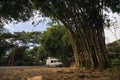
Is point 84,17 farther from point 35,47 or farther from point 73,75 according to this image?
point 35,47

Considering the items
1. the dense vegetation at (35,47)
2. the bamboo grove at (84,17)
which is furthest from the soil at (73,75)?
the dense vegetation at (35,47)

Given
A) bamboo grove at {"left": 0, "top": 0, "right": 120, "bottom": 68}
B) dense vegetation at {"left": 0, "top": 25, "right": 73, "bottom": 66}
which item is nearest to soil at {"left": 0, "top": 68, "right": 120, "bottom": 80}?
bamboo grove at {"left": 0, "top": 0, "right": 120, "bottom": 68}

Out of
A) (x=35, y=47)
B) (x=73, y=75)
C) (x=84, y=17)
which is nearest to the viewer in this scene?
(x=73, y=75)

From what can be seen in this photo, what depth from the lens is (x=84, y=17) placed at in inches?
771

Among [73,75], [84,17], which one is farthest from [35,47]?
[73,75]

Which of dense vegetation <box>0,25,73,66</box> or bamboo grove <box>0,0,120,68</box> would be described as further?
dense vegetation <box>0,25,73,66</box>

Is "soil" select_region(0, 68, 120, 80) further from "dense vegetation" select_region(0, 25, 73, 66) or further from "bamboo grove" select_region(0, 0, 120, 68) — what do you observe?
"dense vegetation" select_region(0, 25, 73, 66)

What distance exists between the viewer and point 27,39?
201 ft

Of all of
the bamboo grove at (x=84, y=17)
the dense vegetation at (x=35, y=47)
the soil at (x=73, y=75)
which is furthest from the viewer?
the dense vegetation at (x=35, y=47)

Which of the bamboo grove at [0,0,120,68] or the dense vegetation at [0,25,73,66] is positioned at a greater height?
the dense vegetation at [0,25,73,66]

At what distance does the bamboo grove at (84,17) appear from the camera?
17469mm

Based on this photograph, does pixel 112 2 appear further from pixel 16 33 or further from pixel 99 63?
pixel 16 33

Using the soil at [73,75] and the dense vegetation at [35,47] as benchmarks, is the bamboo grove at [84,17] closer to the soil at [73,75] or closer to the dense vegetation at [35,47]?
the soil at [73,75]

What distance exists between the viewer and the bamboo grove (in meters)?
17.5
